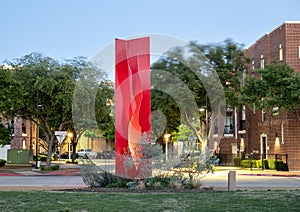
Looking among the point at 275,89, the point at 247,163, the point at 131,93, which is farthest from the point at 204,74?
the point at 131,93

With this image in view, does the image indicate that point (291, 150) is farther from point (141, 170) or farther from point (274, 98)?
point (141, 170)

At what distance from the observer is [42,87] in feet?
127

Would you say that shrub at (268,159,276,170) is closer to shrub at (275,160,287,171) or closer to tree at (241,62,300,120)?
shrub at (275,160,287,171)

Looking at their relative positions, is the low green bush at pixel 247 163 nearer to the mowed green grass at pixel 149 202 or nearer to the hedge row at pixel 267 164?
the hedge row at pixel 267 164

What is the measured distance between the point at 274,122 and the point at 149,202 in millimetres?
32205

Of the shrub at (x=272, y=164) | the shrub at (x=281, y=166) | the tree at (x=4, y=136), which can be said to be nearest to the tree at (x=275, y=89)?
the shrub at (x=281, y=166)

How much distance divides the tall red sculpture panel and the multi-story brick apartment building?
21836 mm

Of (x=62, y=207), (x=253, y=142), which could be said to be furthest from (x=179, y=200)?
(x=253, y=142)

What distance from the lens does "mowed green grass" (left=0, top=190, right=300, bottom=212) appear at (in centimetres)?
1190

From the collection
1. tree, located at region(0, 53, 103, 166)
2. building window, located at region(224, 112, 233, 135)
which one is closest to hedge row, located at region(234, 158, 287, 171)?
building window, located at region(224, 112, 233, 135)

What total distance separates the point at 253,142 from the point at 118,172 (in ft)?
110

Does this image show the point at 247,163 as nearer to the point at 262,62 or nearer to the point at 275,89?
the point at 275,89

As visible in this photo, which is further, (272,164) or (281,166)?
(272,164)

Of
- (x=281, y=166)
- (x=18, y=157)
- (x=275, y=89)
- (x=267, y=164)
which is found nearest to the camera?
(x=275, y=89)
